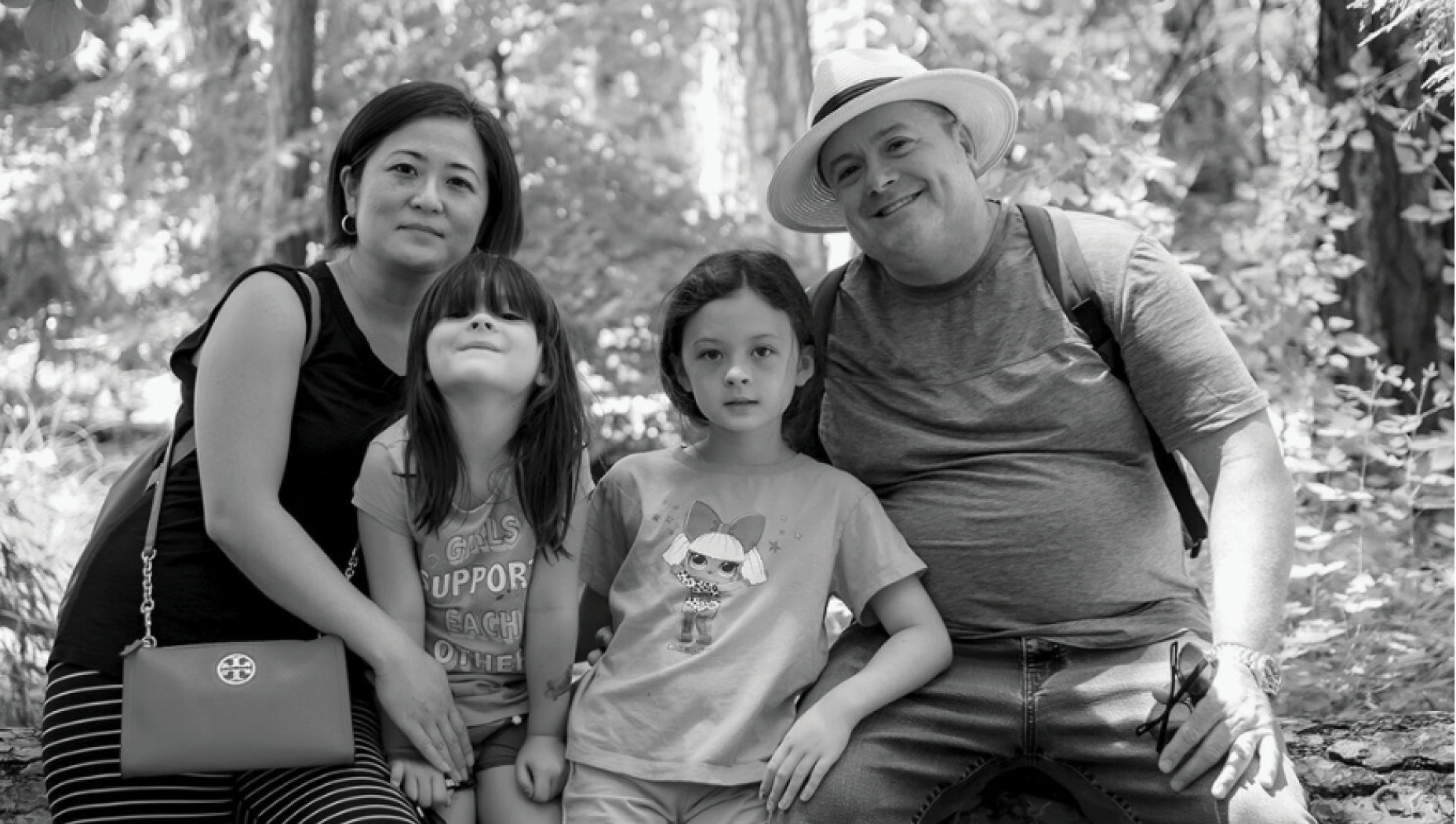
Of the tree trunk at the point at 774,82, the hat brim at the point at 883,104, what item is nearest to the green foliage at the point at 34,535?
the hat brim at the point at 883,104

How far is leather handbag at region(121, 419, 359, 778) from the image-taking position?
2.23 meters

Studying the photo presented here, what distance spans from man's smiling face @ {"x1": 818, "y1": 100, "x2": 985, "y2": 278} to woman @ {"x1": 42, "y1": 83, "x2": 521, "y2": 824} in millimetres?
785

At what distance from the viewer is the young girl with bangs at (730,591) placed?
2.38 meters

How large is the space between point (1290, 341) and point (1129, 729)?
2795 millimetres

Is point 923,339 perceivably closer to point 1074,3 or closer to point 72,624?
point 72,624

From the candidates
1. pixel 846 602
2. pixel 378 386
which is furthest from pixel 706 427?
pixel 378 386

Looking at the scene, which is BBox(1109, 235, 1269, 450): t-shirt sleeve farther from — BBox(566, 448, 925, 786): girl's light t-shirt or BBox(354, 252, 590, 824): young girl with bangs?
BBox(354, 252, 590, 824): young girl with bangs

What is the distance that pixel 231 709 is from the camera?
2.26 metres

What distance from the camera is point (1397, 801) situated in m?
2.72

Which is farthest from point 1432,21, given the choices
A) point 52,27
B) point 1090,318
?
point 52,27

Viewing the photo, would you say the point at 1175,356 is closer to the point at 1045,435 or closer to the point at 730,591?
the point at 1045,435

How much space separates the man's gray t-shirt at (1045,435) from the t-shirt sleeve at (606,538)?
19.5 inches

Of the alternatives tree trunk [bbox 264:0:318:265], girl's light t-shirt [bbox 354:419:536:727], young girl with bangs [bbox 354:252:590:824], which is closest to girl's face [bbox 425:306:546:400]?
young girl with bangs [bbox 354:252:590:824]

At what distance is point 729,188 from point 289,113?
A: 246 cm
